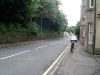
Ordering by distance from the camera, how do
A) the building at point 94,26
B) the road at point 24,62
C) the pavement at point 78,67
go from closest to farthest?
the road at point 24,62 < the pavement at point 78,67 < the building at point 94,26

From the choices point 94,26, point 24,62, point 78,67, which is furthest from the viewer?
point 94,26

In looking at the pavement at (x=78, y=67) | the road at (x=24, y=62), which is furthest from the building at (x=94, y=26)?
the pavement at (x=78, y=67)

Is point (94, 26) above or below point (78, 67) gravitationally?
above

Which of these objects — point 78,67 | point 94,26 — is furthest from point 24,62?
point 94,26

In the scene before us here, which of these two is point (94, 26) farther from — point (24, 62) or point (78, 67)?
point (78, 67)

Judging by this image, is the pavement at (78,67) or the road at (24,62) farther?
the pavement at (78,67)

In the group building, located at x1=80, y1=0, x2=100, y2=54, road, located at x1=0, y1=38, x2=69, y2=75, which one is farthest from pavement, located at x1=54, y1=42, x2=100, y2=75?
building, located at x1=80, y1=0, x2=100, y2=54

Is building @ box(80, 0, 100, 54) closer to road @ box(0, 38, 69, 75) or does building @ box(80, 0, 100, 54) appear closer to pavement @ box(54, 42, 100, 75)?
road @ box(0, 38, 69, 75)

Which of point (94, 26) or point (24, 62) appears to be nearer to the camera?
point (24, 62)

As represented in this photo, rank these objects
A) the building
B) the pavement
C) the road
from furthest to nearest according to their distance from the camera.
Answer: the building → the pavement → the road

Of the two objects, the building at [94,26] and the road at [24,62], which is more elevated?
the building at [94,26]

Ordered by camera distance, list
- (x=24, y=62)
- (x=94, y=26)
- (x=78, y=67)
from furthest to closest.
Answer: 1. (x=94, y=26)
2. (x=24, y=62)
3. (x=78, y=67)

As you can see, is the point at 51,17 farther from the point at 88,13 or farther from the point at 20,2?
the point at 88,13

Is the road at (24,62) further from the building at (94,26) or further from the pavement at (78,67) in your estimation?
the building at (94,26)
